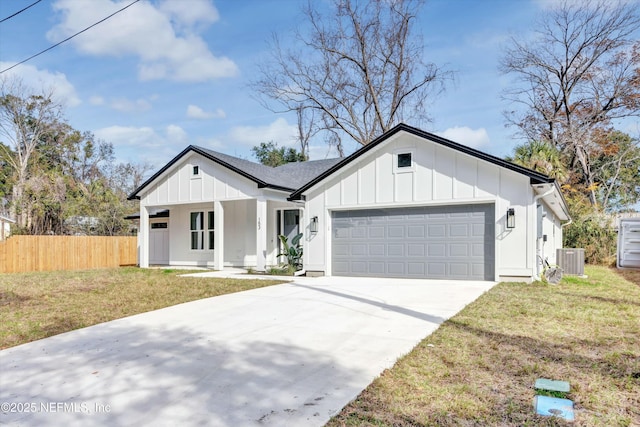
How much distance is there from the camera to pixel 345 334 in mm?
5387

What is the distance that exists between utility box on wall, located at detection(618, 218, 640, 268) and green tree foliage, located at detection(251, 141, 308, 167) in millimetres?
21889

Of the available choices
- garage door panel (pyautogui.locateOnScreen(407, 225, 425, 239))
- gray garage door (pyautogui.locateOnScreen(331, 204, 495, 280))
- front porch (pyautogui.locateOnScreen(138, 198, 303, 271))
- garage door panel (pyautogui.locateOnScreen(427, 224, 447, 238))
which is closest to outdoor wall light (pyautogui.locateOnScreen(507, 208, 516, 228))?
gray garage door (pyautogui.locateOnScreen(331, 204, 495, 280))

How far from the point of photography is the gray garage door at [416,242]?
10.9 meters

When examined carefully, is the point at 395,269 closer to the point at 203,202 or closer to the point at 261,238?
the point at 261,238

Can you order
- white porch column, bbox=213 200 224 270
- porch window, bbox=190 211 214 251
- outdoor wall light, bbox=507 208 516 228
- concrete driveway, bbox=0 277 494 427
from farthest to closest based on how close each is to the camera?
porch window, bbox=190 211 214 251 → white porch column, bbox=213 200 224 270 → outdoor wall light, bbox=507 208 516 228 → concrete driveway, bbox=0 277 494 427

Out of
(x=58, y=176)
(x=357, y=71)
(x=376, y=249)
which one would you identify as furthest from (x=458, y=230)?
(x=58, y=176)

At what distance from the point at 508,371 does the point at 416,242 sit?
25.5ft

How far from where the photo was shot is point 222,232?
1588 centimetres

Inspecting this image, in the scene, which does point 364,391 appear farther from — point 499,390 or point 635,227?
point 635,227

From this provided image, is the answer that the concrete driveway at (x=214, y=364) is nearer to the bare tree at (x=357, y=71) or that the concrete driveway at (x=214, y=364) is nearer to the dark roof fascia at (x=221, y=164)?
the dark roof fascia at (x=221, y=164)

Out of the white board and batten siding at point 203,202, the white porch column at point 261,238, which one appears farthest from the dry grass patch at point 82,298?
the white board and batten siding at point 203,202

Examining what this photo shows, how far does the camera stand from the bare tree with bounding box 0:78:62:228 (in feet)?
86.2

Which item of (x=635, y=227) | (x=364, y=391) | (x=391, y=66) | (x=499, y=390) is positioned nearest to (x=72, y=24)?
(x=364, y=391)

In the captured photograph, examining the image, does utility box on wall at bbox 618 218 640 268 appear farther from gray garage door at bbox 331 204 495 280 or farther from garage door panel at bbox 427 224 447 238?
garage door panel at bbox 427 224 447 238
